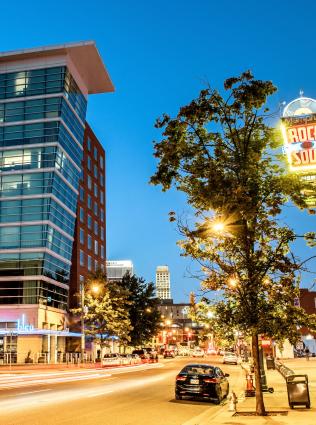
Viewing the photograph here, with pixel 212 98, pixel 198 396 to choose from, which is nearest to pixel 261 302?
pixel 212 98

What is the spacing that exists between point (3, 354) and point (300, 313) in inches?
2078

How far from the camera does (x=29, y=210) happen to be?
6562cm

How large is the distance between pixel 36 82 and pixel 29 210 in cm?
1805

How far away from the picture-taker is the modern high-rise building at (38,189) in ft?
207

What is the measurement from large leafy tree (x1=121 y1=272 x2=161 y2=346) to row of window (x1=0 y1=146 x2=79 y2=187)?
62.2ft

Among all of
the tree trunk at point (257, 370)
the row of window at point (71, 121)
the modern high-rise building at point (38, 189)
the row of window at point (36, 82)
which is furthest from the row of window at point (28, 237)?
the tree trunk at point (257, 370)

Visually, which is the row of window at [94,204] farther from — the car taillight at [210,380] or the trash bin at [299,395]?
the trash bin at [299,395]

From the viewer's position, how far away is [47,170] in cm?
6662

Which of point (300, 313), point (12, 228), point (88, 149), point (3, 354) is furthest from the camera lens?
point (88, 149)

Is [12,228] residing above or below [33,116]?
below

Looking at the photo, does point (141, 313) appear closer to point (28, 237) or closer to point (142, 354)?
point (142, 354)

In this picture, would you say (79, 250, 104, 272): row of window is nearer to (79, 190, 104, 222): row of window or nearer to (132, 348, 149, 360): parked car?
(79, 190, 104, 222): row of window

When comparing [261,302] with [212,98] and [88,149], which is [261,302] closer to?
[212,98]

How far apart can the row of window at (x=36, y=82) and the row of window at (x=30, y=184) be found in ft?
38.2
